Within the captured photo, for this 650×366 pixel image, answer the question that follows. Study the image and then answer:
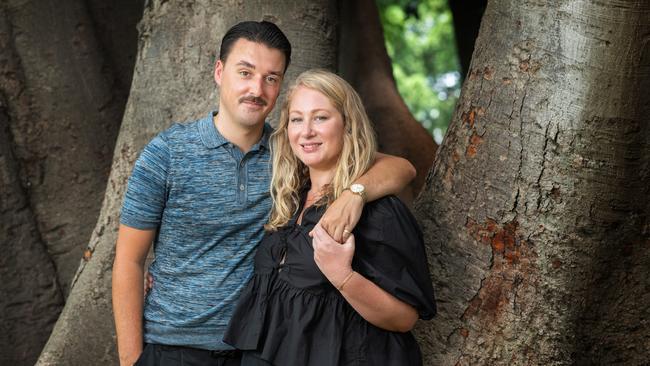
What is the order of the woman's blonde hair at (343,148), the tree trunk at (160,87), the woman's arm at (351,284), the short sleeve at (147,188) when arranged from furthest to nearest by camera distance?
the tree trunk at (160,87), the short sleeve at (147,188), the woman's blonde hair at (343,148), the woman's arm at (351,284)

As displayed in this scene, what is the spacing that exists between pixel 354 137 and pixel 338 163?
0.11 meters

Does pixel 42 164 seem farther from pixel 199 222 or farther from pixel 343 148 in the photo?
pixel 343 148

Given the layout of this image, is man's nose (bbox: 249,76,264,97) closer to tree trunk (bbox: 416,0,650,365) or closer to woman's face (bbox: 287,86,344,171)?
woman's face (bbox: 287,86,344,171)

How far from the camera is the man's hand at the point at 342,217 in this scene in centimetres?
259

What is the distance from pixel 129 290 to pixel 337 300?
2.56ft

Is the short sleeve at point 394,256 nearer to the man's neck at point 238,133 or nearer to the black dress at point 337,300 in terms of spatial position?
the black dress at point 337,300

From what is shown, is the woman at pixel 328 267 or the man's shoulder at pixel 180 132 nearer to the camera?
the woman at pixel 328 267

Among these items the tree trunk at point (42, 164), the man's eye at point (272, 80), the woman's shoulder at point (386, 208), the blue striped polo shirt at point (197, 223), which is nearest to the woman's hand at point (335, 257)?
the woman's shoulder at point (386, 208)

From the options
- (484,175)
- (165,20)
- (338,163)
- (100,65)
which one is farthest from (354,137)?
(100,65)

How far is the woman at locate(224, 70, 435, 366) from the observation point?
259 cm

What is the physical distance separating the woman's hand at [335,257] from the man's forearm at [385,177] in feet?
0.71

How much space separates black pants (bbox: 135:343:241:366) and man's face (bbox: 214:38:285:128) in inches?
31.3

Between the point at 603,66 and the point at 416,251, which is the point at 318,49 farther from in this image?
the point at 416,251

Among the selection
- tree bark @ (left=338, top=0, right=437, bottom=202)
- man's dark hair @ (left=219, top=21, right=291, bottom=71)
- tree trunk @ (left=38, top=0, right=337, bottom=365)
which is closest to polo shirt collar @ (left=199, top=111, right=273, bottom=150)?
man's dark hair @ (left=219, top=21, right=291, bottom=71)
